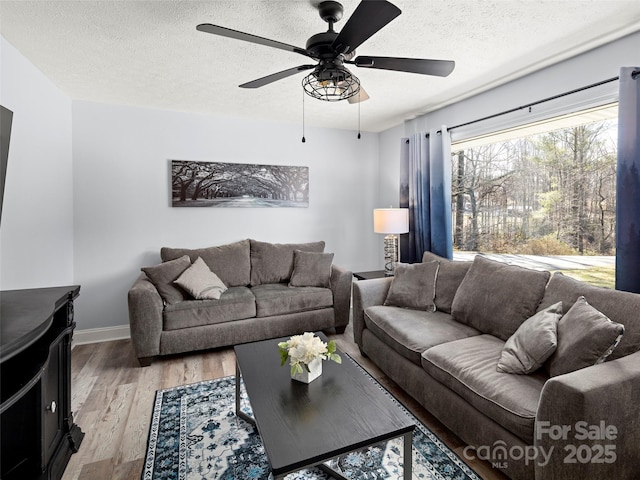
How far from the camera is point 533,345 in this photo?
1.80 metres

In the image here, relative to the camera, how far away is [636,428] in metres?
1.42

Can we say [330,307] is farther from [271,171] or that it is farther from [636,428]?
[636,428]

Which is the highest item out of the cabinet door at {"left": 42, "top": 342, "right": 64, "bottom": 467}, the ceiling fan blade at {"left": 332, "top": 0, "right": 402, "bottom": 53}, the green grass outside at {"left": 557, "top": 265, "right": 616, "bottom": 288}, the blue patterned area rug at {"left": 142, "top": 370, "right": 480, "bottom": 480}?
the ceiling fan blade at {"left": 332, "top": 0, "right": 402, "bottom": 53}

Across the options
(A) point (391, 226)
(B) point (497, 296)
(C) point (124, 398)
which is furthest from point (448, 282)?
(C) point (124, 398)

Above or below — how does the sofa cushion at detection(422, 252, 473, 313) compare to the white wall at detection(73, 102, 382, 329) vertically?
below

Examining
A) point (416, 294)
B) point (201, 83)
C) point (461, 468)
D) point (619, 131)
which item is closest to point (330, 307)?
point (416, 294)

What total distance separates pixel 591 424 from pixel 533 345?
1.70ft

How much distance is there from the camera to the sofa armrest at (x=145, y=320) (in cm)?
289

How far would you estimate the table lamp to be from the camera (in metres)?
3.76

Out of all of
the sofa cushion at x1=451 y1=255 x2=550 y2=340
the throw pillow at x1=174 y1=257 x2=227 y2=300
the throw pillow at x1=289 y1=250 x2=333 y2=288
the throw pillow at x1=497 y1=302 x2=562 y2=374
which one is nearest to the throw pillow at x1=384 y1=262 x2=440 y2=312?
the sofa cushion at x1=451 y1=255 x2=550 y2=340

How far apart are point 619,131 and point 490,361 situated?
1.65 metres

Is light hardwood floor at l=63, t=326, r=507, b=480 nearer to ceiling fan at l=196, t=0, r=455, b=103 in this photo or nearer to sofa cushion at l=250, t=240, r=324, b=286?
sofa cushion at l=250, t=240, r=324, b=286

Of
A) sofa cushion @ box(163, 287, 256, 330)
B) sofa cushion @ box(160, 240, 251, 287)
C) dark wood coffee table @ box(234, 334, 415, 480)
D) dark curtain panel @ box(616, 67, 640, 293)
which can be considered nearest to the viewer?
dark wood coffee table @ box(234, 334, 415, 480)

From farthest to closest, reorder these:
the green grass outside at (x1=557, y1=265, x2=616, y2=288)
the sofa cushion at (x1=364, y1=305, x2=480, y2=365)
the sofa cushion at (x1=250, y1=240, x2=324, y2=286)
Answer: the sofa cushion at (x1=250, y1=240, x2=324, y2=286) < the green grass outside at (x1=557, y1=265, x2=616, y2=288) < the sofa cushion at (x1=364, y1=305, x2=480, y2=365)
